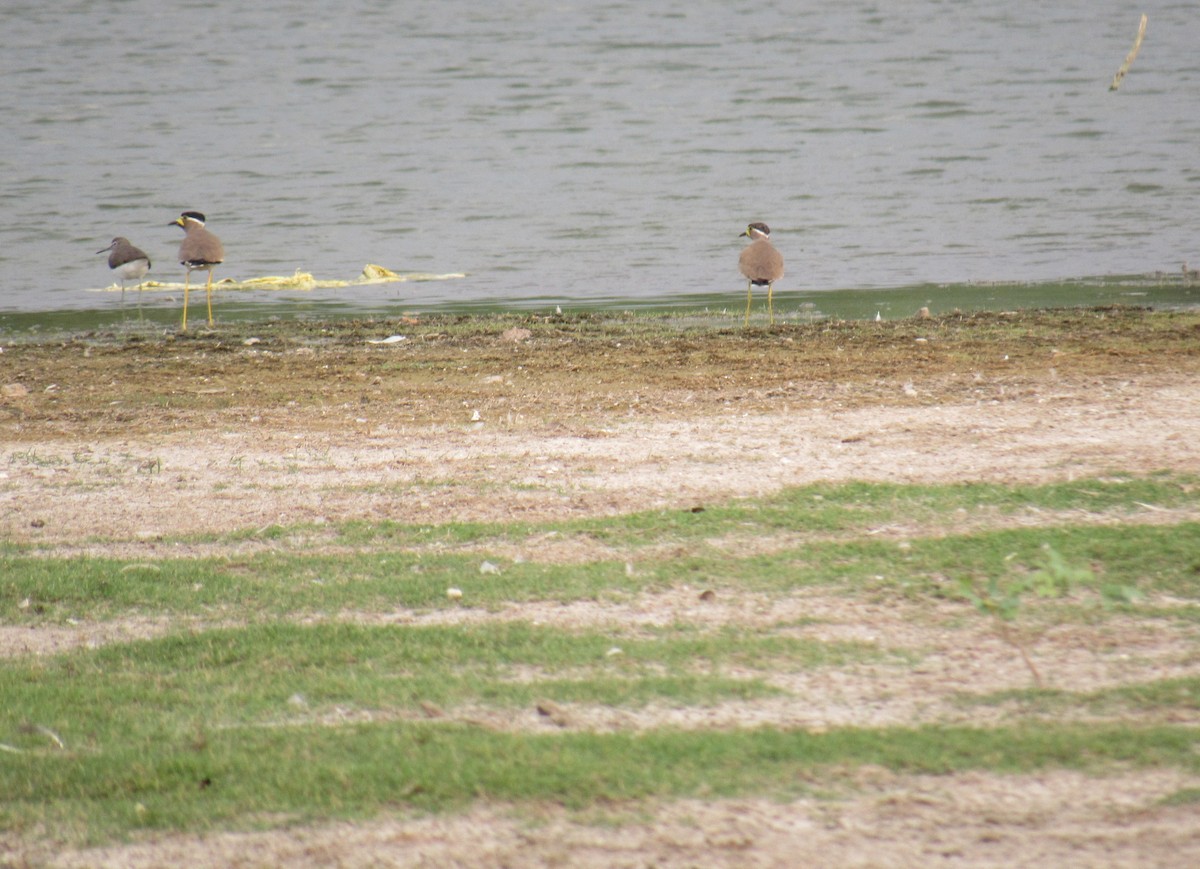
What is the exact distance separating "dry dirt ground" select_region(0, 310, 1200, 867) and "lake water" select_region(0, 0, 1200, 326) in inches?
121

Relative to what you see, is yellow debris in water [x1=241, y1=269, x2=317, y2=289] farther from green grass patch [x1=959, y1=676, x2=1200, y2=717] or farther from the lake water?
green grass patch [x1=959, y1=676, x2=1200, y2=717]

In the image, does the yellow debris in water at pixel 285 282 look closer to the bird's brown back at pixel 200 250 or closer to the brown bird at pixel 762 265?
the bird's brown back at pixel 200 250

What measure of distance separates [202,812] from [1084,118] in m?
27.8

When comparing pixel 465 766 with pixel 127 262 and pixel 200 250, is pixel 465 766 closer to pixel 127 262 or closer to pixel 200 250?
pixel 200 250

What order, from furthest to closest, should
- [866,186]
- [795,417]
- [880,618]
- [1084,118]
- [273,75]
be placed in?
[273,75] → [1084,118] → [866,186] → [795,417] → [880,618]

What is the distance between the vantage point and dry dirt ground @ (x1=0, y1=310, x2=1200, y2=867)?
324 cm

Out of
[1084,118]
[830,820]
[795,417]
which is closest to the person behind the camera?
[830,820]

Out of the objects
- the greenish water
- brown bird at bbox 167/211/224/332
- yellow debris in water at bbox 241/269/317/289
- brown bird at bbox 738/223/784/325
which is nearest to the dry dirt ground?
brown bird at bbox 738/223/784/325

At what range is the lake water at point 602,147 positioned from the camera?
53.8ft

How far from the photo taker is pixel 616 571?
5.23m

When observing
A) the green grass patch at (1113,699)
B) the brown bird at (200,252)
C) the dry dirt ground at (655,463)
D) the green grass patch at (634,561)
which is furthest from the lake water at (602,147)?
the green grass patch at (1113,699)

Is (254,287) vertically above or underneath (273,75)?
underneath

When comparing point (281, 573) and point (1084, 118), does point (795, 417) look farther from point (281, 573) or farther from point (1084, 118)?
point (1084, 118)

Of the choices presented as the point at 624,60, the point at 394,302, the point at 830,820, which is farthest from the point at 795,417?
the point at 624,60
